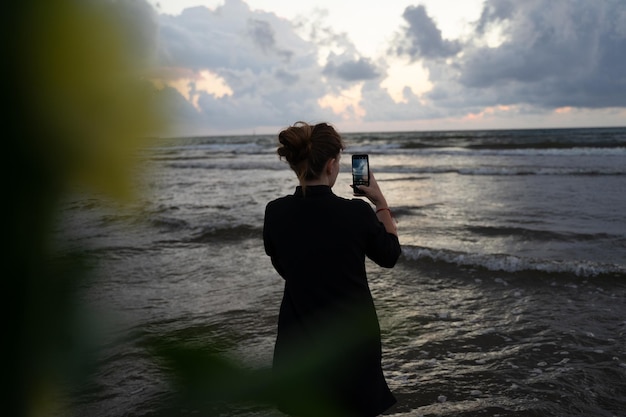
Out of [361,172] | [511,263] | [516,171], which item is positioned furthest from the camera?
[516,171]

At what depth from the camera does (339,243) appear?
88.9 inches

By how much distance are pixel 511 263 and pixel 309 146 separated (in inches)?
257

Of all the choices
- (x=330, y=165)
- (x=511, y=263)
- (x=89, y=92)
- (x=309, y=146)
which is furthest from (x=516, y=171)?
(x=89, y=92)

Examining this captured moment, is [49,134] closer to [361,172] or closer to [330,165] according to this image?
[330,165]

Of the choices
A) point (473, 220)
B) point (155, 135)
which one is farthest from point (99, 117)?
point (473, 220)

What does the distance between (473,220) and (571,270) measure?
4.60 m

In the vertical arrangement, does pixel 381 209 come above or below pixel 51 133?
below

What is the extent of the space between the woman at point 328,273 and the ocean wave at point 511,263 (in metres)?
6.07

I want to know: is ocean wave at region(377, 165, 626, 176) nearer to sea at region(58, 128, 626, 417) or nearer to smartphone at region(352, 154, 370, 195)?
sea at region(58, 128, 626, 417)

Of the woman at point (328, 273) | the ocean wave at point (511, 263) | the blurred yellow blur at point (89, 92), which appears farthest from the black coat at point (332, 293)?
the ocean wave at point (511, 263)

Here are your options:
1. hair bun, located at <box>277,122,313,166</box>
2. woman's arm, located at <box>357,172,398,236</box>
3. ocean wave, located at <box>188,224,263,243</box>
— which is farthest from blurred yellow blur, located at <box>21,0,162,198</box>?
ocean wave, located at <box>188,224,263,243</box>

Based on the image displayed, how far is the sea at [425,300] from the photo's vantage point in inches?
155

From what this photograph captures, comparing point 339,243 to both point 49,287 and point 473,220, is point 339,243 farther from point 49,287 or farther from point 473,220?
point 473,220

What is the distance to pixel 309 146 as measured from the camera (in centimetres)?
220
